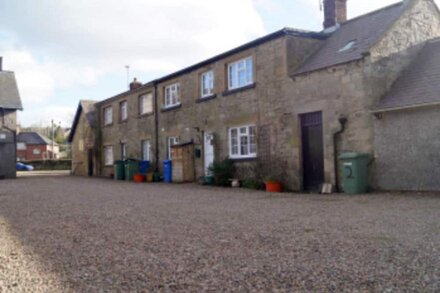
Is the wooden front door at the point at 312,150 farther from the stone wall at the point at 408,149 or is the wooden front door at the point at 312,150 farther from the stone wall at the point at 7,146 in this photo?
the stone wall at the point at 7,146

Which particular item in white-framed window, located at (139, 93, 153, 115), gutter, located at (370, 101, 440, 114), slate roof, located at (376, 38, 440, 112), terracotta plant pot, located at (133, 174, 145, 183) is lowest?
terracotta plant pot, located at (133, 174, 145, 183)

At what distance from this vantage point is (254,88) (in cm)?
1802

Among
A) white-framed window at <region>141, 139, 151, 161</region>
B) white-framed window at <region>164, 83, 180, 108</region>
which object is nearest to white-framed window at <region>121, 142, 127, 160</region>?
white-framed window at <region>141, 139, 151, 161</region>

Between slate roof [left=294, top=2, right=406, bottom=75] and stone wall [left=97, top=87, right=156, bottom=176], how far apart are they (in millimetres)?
11602

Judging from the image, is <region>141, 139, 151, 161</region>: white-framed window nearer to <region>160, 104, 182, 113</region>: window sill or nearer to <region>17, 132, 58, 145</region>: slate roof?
<region>160, 104, 182, 113</region>: window sill

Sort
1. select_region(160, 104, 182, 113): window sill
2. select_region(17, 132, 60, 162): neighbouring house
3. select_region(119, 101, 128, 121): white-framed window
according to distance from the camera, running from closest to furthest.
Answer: select_region(160, 104, 182, 113): window sill → select_region(119, 101, 128, 121): white-framed window → select_region(17, 132, 60, 162): neighbouring house

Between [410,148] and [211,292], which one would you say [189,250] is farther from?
[410,148]

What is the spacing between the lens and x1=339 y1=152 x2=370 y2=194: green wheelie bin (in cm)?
1354

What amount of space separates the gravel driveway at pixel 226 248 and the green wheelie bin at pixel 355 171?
7.60ft

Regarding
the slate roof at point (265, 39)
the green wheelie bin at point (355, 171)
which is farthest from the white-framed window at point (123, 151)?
the green wheelie bin at point (355, 171)

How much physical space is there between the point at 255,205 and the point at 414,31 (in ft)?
27.7

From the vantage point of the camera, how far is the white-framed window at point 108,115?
1252 inches

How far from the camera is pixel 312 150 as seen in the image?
15.9 meters

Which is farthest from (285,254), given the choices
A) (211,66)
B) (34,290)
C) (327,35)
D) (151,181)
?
(151,181)
